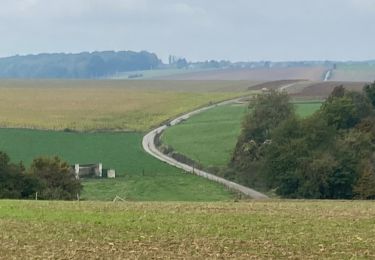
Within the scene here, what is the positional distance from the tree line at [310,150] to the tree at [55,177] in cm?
2087

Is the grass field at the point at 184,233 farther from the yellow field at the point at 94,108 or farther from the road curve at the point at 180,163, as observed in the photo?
the yellow field at the point at 94,108

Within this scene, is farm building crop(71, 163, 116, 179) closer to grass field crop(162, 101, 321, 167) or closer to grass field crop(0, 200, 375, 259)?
grass field crop(162, 101, 321, 167)

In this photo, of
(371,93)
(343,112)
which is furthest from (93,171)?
(371,93)

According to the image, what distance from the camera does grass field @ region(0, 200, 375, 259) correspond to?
20.1 m

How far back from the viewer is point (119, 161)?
87.5m

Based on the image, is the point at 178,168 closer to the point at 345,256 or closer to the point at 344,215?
the point at 344,215

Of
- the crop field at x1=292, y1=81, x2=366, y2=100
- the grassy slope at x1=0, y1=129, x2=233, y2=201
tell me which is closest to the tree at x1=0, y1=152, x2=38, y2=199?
the grassy slope at x1=0, y1=129, x2=233, y2=201

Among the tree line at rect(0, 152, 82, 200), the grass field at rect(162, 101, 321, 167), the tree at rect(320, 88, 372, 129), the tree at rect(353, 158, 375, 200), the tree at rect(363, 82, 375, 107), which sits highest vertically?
the tree at rect(363, 82, 375, 107)

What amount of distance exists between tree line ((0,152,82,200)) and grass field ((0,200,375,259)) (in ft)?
66.8

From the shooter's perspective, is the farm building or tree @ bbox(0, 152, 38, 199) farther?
the farm building

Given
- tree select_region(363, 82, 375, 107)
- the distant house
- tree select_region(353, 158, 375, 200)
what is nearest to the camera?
tree select_region(353, 158, 375, 200)

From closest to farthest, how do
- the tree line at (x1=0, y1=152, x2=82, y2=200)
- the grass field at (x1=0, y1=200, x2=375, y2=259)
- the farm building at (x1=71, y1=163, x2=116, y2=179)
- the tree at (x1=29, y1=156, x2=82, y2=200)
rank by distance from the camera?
1. the grass field at (x1=0, y1=200, x2=375, y2=259)
2. the tree line at (x1=0, y1=152, x2=82, y2=200)
3. the tree at (x1=29, y1=156, x2=82, y2=200)
4. the farm building at (x1=71, y1=163, x2=116, y2=179)

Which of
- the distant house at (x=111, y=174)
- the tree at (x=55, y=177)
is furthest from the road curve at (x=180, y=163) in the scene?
the tree at (x=55, y=177)

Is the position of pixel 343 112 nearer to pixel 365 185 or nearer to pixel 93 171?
pixel 365 185
